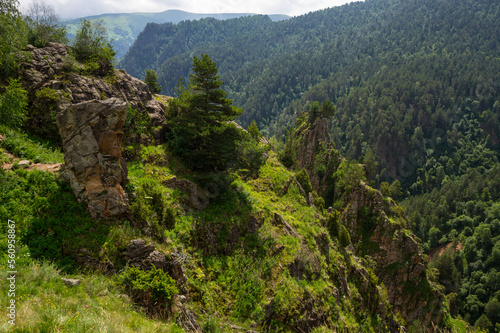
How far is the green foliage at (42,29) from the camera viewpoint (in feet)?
75.8

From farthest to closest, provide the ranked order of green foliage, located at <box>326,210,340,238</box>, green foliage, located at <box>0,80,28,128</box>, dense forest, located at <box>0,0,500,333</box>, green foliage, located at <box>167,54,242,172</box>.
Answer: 1. green foliage, located at <box>326,210,340,238</box>
2. green foliage, located at <box>167,54,242,172</box>
3. green foliage, located at <box>0,80,28,128</box>
4. dense forest, located at <box>0,0,500,333</box>

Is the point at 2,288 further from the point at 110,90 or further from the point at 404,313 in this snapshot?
the point at 404,313

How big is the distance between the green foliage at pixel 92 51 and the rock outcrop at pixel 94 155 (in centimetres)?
1197

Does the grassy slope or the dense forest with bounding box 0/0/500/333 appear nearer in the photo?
the grassy slope

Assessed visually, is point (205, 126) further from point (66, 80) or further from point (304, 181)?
point (304, 181)

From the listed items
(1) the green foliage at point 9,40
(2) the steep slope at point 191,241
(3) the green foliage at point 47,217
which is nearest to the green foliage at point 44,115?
(2) the steep slope at point 191,241

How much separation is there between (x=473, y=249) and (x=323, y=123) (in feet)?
284

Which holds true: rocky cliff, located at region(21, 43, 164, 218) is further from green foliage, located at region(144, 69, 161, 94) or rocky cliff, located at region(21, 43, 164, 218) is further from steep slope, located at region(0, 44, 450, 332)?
green foliage, located at region(144, 69, 161, 94)

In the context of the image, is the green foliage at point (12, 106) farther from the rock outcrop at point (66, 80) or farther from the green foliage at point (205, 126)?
the green foliage at point (205, 126)

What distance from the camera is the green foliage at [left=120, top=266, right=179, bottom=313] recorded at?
12070mm

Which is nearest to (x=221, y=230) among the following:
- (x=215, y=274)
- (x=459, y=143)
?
(x=215, y=274)

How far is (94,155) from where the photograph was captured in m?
14.7

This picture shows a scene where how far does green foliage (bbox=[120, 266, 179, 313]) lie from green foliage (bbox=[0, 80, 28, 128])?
1384cm

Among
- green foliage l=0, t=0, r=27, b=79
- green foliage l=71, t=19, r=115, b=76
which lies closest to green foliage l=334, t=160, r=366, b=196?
green foliage l=71, t=19, r=115, b=76
